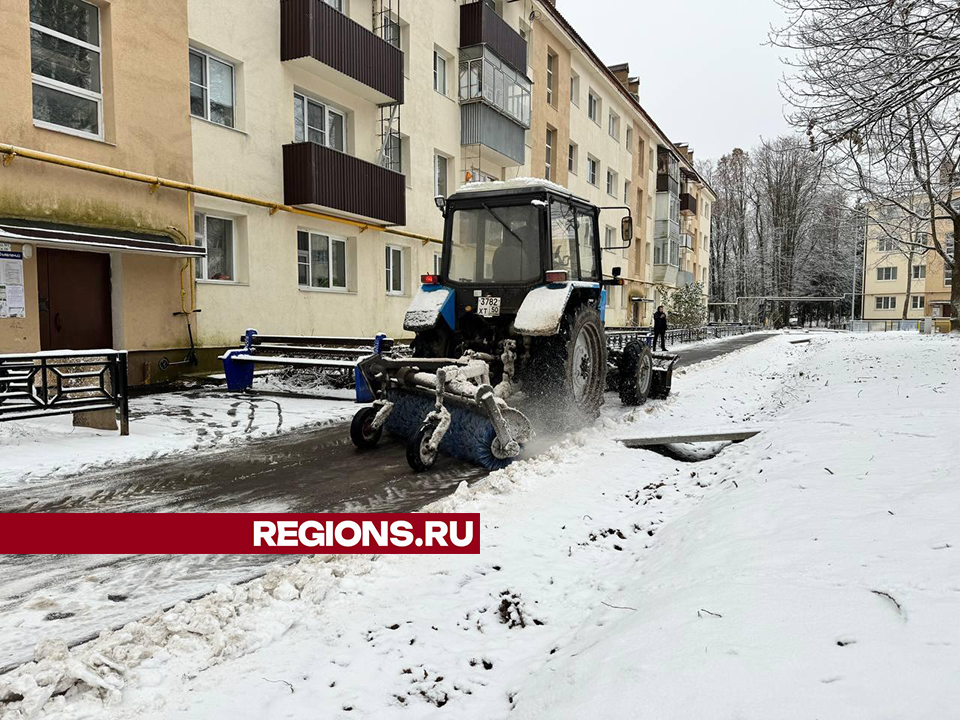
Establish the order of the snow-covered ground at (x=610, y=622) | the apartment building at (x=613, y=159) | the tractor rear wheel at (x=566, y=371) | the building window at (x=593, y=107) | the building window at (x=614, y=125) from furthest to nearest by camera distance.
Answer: the building window at (x=614, y=125)
the building window at (x=593, y=107)
the apartment building at (x=613, y=159)
the tractor rear wheel at (x=566, y=371)
the snow-covered ground at (x=610, y=622)

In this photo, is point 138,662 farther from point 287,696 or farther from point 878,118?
point 878,118

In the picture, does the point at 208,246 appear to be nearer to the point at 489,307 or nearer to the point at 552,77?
the point at 489,307

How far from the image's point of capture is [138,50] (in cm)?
990

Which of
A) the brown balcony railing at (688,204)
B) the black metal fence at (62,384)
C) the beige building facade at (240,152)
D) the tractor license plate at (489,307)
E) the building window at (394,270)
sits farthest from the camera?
the brown balcony railing at (688,204)

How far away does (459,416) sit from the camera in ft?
18.7

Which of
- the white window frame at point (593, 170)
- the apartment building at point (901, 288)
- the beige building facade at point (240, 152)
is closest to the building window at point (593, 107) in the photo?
the white window frame at point (593, 170)

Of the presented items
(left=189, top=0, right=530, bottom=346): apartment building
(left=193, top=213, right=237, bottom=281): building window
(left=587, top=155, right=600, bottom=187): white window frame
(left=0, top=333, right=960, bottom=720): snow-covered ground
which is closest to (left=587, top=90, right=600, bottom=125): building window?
(left=587, top=155, right=600, bottom=187): white window frame

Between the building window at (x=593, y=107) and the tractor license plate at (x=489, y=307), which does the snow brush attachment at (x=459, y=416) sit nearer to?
the tractor license plate at (x=489, y=307)

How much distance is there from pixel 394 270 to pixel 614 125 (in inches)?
753

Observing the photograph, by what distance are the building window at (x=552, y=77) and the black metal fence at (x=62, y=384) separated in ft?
68.5

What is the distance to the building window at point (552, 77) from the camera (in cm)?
2408

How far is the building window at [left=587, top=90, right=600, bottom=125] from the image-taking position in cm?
2773

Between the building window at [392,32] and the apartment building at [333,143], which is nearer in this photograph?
the apartment building at [333,143]

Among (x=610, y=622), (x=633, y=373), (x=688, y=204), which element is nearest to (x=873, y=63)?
(x=633, y=373)
